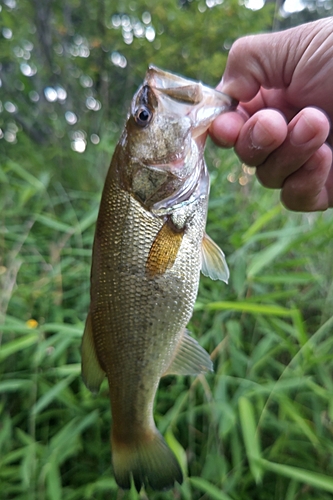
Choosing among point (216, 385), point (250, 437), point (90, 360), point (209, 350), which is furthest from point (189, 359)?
point (209, 350)

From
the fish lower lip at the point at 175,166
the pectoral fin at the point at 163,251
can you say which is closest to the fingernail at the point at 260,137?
the fish lower lip at the point at 175,166

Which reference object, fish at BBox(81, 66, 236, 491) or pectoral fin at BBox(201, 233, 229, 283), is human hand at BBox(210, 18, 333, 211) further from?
pectoral fin at BBox(201, 233, 229, 283)

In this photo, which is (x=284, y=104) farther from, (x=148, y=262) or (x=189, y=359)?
(x=189, y=359)

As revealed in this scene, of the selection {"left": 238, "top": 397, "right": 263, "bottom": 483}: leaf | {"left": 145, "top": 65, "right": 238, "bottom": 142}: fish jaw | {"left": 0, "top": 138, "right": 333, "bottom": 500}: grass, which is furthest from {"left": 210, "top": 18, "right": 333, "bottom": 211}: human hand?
{"left": 238, "top": 397, "right": 263, "bottom": 483}: leaf

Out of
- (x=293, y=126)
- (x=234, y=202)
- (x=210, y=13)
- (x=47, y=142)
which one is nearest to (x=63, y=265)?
(x=234, y=202)

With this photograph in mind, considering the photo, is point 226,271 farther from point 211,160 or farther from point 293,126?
point 211,160

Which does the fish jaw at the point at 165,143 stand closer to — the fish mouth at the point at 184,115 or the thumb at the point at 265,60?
the fish mouth at the point at 184,115
